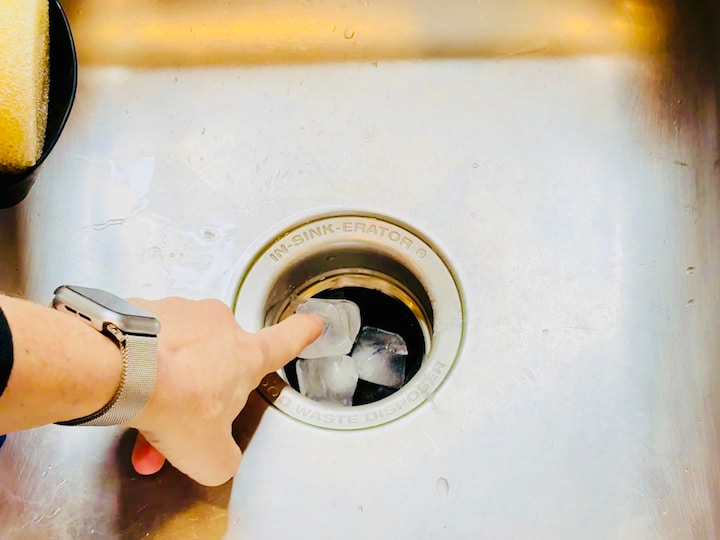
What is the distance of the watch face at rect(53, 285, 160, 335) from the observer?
0.36 m

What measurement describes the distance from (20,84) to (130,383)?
9.1 inches

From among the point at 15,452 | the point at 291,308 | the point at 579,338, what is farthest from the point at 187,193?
the point at 579,338

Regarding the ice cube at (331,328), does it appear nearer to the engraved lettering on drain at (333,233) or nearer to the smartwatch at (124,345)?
the engraved lettering on drain at (333,233)

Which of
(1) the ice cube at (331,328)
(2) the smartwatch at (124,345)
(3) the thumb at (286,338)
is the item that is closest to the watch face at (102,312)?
(2) the smartwatch at (124,345)

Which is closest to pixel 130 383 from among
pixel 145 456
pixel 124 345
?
pixel 124 345

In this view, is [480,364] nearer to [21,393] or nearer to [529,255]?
[529,255]

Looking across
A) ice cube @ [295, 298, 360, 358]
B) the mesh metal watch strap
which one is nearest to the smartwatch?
the mesh metal watch strap

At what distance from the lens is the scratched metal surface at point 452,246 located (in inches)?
19.5

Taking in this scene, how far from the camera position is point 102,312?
364 mm

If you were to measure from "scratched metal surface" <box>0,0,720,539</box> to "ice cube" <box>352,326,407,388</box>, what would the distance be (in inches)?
4.8

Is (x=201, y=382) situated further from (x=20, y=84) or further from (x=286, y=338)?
(x=20, y=84)

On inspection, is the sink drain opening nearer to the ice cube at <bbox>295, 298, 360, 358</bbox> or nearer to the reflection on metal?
the ice cube at <bbox>295, 298, 360, 358</bbox>

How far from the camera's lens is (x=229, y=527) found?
19.3 inches

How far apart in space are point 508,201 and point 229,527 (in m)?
0.34
